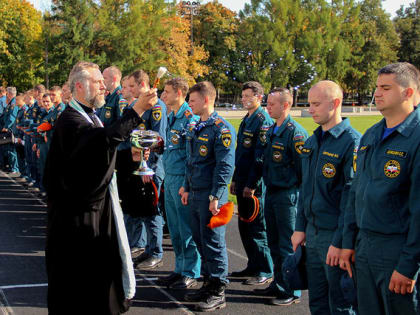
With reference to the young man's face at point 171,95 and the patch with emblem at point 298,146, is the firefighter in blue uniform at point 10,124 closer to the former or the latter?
the young man's face at point 171,95

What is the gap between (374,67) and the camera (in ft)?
230

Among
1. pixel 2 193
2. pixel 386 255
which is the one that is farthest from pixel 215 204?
pixel 2 193

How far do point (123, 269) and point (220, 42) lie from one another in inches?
2464

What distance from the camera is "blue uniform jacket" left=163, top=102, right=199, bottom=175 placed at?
5949 mm

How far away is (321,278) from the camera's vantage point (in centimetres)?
386

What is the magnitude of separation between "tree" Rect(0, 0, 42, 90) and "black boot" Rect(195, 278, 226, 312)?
43.5m

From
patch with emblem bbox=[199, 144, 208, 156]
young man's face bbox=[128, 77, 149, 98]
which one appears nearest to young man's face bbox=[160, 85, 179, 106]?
young man's face bbox=[128, 77, 149, 98]

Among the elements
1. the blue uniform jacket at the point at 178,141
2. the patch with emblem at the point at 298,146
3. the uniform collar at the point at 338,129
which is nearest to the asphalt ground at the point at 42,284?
the blue uniform jacket at the point at 178,141

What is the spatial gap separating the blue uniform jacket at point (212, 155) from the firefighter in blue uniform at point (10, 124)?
10.7 meters

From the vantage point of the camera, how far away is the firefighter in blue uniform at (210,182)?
196 inches

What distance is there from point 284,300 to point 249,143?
1.97 metres

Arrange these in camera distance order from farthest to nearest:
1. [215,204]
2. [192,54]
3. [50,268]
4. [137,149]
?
[192,54] → [215,204] → [137,149] → [50,268]

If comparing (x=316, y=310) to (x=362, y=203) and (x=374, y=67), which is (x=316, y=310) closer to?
(x=362, y=203)

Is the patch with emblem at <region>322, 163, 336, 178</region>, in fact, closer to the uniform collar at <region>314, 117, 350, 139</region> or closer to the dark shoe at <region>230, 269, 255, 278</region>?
the uniform collar at <region>314, 117, 350, 139</region>
